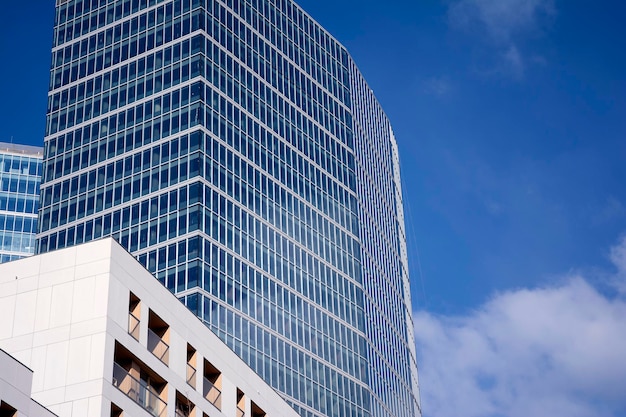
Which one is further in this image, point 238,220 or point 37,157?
point 37,157

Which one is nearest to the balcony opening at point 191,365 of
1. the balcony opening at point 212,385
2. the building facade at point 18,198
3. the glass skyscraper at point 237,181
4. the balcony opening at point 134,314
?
the balcony opening at point 212,385

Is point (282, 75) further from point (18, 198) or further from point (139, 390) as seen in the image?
point (139, 390)

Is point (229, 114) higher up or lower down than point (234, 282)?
higher up

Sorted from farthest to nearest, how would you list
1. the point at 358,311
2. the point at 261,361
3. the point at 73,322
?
the point at 358,311, the point at 261,361, the point at 73,322

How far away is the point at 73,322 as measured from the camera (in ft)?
168

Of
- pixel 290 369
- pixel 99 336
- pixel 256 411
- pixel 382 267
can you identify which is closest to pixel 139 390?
pixel 99 336

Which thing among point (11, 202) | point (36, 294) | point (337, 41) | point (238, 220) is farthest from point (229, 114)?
point (36, 294)

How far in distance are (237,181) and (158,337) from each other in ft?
227

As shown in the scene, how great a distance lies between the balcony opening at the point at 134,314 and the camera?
53.4 meters

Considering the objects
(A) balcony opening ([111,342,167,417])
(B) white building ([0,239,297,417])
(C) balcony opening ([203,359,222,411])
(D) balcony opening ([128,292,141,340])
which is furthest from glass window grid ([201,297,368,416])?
(D) balcony opening ([128,292,141,340])

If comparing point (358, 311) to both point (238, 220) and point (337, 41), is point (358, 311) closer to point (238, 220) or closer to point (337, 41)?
point (238, 220)

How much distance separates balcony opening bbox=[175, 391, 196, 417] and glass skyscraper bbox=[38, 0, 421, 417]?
51.6 m

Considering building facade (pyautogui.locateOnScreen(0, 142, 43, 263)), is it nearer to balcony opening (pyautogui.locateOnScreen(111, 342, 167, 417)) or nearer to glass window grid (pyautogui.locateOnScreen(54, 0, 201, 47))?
glass window grid (pyautogui.locateOnScreen(54, 0, 201, 47))

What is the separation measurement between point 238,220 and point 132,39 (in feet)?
96.2
